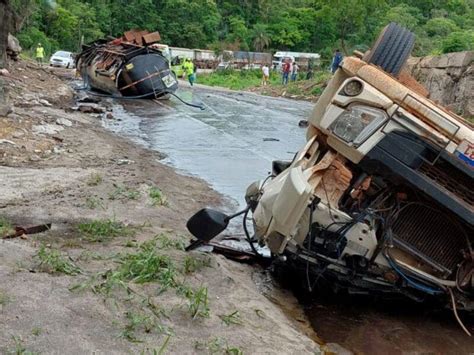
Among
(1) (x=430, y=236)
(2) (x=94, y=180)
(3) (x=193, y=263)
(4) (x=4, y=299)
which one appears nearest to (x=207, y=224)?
(3) (x=193, y=263)

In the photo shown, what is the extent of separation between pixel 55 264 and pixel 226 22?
2634 inches

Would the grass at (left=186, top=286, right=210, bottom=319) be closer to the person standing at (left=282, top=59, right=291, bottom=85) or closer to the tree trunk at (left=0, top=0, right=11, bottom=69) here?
the tree trunk at (left=0, top=0, right=11, bottom=69)

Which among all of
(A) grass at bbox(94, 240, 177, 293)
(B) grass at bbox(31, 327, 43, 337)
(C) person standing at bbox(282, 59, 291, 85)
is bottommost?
(C) person standing at bbox(282, 59, 291, 85)

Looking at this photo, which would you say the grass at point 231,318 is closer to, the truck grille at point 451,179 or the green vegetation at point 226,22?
the truck grille at point 451,179

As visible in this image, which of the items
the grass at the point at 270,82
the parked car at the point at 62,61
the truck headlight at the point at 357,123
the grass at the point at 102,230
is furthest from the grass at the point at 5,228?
the parked car at the point at 62,61

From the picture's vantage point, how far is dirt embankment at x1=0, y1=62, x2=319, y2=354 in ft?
11.0

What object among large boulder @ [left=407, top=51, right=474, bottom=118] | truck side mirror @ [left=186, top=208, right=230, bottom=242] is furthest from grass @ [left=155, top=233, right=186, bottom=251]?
large boulder @ [left=407, top=51, right=474, bottom=118]

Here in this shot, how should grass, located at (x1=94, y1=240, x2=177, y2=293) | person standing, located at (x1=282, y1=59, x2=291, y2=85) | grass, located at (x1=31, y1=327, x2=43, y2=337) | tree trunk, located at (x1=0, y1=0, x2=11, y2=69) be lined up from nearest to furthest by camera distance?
grass, located at (x1=31, y1=327, x2=43, y2=337) < grass, located at (x1=94, y1=240, x2=177, y2=293) < tree trunk, located at (x1=0, y1=0, x2=11, y2=69) < person standing, located at (x1=282, y1=59, x2=291, y2=85)

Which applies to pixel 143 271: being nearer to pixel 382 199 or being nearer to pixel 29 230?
pixel 29 230

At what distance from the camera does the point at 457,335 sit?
487 cm

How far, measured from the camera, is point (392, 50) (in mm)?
4914

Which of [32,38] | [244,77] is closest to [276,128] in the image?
[244,77]

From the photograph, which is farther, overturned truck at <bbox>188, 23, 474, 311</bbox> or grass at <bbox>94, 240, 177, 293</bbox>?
overturned truck at <bbox>188, 23, 474, 311</bbox>

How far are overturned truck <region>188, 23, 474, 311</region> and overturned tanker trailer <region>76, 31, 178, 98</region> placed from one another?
18147 mm
